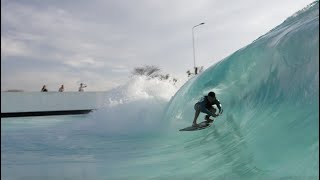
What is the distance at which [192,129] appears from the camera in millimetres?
10852

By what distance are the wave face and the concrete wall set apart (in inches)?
807

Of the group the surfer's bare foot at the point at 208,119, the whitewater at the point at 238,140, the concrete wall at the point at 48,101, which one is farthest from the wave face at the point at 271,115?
the concrete wall at the point at 48,101

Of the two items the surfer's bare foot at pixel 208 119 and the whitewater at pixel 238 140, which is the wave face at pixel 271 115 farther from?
the surfer's bare foot at pixel 208 119

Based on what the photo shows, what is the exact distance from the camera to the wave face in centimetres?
634

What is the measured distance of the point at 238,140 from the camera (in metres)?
8.43

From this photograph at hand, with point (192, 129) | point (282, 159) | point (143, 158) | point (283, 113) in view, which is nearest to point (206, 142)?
point (192, 129)

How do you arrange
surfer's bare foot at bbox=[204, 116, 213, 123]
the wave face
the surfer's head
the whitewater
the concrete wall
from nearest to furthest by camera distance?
the wave face, the whitewater, the surfer's head, surfer's bare foot at bbox=[204, 116, 213, 123], the concrete wall

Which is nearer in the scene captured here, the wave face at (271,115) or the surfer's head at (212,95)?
the wave face at (271,115)

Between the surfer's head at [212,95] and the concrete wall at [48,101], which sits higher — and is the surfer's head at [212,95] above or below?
below

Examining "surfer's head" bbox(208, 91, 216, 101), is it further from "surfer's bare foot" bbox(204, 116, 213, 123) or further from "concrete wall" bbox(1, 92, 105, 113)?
"concrete wall" bbox(1, 92, 105, 113)

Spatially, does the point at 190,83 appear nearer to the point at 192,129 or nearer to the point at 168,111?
the point at 168,111

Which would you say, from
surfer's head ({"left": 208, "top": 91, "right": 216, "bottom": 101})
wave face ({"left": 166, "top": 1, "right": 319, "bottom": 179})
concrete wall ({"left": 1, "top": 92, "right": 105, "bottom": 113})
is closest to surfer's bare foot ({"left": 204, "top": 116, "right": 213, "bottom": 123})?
wave face ({"left": 166, "top": 1, "right": 319, "bottom": 179})

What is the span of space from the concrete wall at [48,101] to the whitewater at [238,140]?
17508 millimetres

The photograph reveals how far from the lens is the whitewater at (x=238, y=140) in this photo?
653 cm
